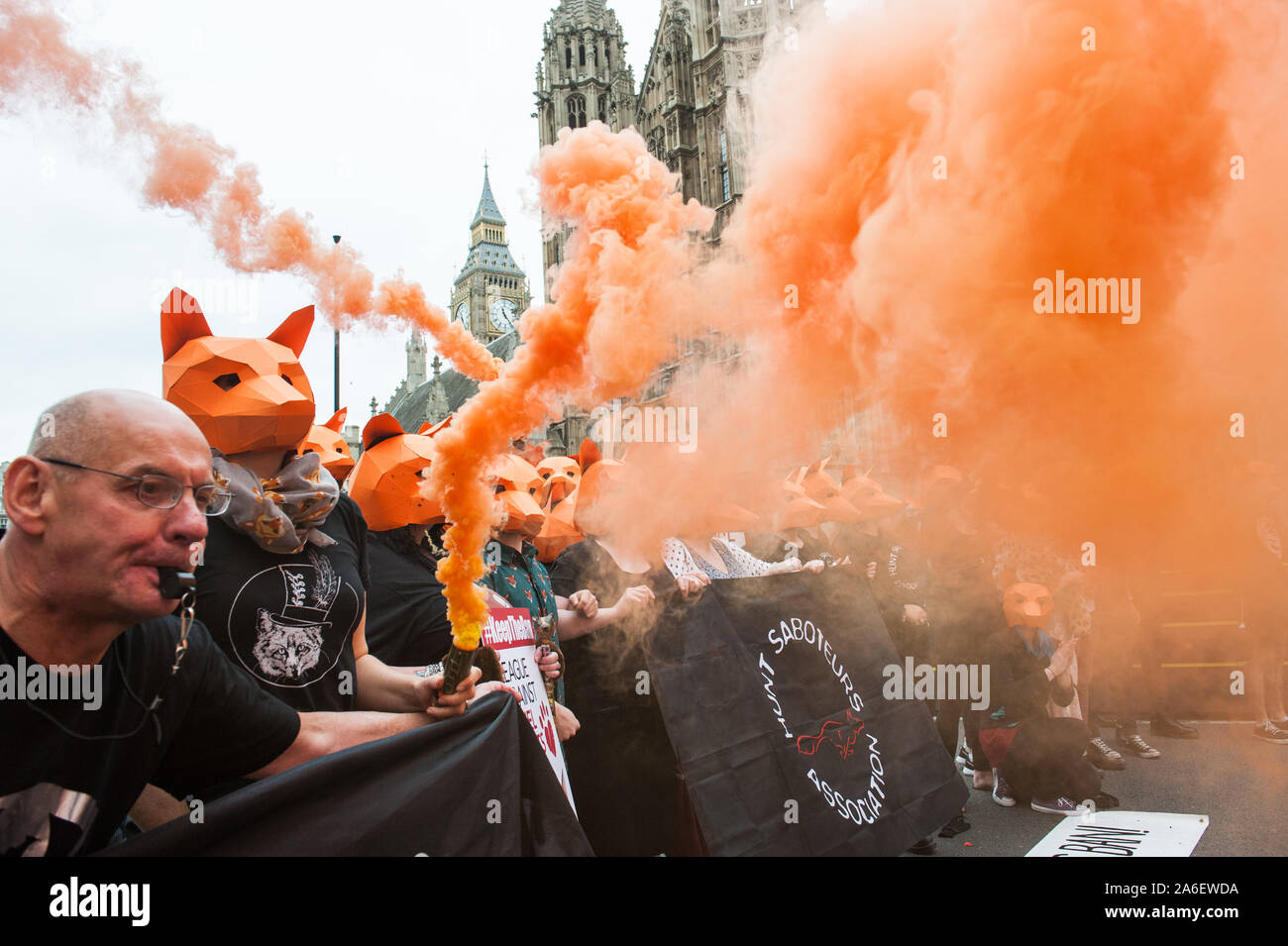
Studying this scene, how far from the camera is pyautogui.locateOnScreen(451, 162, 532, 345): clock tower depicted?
94.6 m

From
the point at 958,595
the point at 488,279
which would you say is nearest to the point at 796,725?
the point at 958,595

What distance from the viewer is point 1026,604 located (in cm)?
626

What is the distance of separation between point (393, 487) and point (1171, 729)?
8.39 m

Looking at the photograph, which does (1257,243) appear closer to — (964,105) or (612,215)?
(964,105)

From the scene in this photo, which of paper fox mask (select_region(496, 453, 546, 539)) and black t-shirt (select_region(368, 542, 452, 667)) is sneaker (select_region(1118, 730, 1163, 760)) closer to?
paper fox mask (select_region(496, 453, 546, 539))

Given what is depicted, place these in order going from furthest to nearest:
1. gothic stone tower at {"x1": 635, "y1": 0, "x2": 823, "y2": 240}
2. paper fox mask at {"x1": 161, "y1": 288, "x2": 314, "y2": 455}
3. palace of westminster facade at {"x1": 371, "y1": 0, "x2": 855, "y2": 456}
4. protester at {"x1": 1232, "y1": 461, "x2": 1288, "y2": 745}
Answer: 1. gothic stone tower at {"x1": 635, "y1": 0, "x2": 823, "y2": 240}
2. palace of westminster facade at {"x1": 371, "y1": 0, "x2": 855, "y2": 456}
3. protester at {"x1": 1232, "y1": 461, "x2": 1288, "y2": 745}
4. paper fox mask at {"x1": 161, "y1": 288, "x2": 314, "y2": 455}

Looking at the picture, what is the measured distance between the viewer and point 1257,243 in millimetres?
3932

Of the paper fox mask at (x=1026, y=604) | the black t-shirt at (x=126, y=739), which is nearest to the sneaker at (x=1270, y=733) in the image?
the paper fox mask at (x=1026, y=604)

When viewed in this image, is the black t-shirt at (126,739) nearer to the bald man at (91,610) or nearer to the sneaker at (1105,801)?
the bald man at (91,610)

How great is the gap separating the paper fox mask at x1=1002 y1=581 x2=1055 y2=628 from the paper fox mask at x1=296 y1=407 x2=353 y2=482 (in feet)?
17.3

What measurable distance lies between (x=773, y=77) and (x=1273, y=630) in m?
7.84

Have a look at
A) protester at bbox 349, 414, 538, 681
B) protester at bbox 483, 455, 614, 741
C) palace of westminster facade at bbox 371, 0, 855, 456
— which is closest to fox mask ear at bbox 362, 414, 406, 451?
protester at bbox 349, 414, 538, 681

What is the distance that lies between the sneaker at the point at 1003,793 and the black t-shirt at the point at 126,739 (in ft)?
19.9
